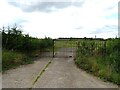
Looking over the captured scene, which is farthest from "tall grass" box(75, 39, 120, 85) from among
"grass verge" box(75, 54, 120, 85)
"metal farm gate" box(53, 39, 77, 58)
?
"metal farm gate" box(53, 39, 77, 58)

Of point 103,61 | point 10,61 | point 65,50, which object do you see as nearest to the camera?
point 103,61

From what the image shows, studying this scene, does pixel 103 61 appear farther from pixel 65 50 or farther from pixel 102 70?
pixel 65 50

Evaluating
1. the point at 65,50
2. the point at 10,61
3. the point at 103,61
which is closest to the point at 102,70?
the point at 103,61

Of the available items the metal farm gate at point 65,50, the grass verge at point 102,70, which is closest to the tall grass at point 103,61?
the grass verge at point 102,70

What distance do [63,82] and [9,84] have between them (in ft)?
6.95

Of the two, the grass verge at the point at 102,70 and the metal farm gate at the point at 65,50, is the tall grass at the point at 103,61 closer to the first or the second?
the grass verge at the point at 102,70

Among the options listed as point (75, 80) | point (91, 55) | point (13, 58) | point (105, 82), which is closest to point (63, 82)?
point (75, 80)

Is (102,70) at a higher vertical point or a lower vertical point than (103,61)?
lower

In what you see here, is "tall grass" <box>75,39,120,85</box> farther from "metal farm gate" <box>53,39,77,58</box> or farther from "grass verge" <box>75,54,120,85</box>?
"metal farm gate" <box>53,39,77,58</box>

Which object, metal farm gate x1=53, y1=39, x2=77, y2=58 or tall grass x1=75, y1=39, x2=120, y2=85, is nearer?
tall grass x1=75, y1=39, x2=120, y2=85

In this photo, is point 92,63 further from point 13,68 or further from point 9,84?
point 9,84

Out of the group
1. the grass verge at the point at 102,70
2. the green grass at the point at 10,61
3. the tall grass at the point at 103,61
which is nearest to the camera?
the grass verge at the point at 102,70

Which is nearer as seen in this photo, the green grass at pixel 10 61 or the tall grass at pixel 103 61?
the tall grass at pixel 103 61

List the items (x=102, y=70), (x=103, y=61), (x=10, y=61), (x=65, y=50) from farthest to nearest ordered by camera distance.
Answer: (x=65, y=50) → (x=10, y=61) → (x=103, y=61) → (x=102, y=70)
